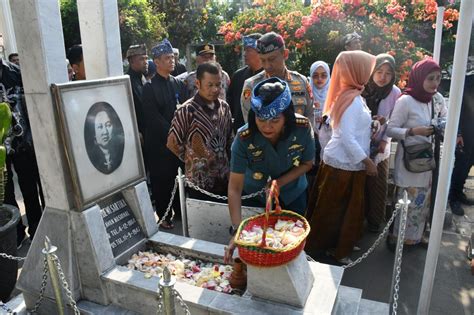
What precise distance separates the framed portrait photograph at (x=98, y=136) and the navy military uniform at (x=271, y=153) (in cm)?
104

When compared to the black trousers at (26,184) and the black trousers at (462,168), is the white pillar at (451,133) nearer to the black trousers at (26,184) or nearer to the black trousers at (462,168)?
the black trousers at (462,168)

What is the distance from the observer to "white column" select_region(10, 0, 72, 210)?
8.50ft

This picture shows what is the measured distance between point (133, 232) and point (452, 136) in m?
2.60

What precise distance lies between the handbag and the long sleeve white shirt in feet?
1.67

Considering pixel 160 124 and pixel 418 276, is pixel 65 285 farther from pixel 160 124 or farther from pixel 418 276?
pixel 418 276

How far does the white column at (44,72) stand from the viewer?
2.59 m

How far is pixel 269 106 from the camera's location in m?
2.50

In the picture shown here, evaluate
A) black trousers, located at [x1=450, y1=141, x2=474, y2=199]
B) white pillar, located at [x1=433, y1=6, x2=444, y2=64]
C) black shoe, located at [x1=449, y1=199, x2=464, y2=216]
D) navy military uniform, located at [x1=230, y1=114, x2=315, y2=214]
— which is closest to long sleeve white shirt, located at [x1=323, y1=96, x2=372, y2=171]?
navy military uniform, located at [x1=230, y1=114, x2=315, y2=214]

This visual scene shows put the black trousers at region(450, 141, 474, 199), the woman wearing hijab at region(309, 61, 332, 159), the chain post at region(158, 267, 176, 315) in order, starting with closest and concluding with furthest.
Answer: the chain post at region(158, 267, 176, 315) < the woman wearing hijab at region(309, 61, 332, 159) < the black trousers at region(450, 141, 474, 199)

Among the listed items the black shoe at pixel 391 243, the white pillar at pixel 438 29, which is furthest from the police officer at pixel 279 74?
the white pillar at pixel 438 29

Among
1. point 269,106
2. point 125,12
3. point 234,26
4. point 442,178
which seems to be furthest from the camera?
point 125,12

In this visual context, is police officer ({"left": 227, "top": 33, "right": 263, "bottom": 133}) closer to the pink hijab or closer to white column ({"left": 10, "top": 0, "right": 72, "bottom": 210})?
the pink hijab

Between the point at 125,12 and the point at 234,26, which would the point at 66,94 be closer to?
the point at 234,26

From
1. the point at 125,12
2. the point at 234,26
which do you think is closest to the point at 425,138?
the point at 234,26
